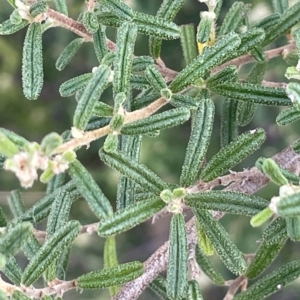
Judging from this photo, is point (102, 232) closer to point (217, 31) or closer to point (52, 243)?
point (52, 243)

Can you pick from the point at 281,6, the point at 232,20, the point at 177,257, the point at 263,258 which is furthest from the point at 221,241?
the point at 281,6

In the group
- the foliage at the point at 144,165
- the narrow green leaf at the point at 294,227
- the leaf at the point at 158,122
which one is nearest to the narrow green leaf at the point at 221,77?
the foliage at the point at 144,165

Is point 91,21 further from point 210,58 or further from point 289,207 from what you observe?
point 289,207

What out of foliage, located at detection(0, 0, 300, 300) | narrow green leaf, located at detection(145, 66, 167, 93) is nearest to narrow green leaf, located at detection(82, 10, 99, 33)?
foliage, located at detection(0, 0, 300, 300)

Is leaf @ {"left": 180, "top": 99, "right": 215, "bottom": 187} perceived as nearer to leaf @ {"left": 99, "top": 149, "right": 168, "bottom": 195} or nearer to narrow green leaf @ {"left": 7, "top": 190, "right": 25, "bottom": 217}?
leaf @ {"left": 99, "top": 149, "right": 168, "bottom": 195}

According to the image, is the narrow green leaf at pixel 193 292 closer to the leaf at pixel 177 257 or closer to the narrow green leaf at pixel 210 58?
the leaf at pixel 177 257

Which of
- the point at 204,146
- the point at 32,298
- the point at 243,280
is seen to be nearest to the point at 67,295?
the point at 243,280
